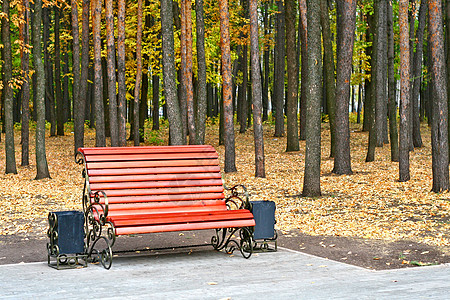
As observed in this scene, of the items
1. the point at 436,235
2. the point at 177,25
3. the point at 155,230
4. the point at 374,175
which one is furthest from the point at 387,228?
the point at 177,25

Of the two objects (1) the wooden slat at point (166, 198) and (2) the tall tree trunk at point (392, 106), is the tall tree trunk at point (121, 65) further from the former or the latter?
(1) the wooden slat at point (166, 198)

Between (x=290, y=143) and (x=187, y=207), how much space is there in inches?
607

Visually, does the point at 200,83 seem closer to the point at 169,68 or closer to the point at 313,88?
the point at 169,68

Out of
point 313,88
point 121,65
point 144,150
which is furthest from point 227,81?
point 144,150

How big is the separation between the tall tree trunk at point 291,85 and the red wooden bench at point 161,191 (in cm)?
1434

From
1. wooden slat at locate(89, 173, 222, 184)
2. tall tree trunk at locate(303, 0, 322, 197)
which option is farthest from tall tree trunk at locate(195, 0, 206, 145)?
wooden slat at locate(89, 173, 222, 184)

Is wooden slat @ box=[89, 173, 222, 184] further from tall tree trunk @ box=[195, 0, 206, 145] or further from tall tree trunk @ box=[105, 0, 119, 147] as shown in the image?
tall tree trunk @ box=[105, 0, 119, 147]

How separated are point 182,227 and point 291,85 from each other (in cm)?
1608

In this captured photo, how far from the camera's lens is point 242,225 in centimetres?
641

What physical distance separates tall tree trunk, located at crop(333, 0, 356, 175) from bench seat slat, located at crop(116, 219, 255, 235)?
9.08 meters

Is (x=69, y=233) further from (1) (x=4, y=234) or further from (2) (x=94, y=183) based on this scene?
(1) (x=4, y=234)

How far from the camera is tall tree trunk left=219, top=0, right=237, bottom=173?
53.1 ft

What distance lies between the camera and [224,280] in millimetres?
5355

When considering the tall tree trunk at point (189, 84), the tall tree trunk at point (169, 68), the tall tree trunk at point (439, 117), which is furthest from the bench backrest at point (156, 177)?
the tall tree trunk at point (189, 84)
